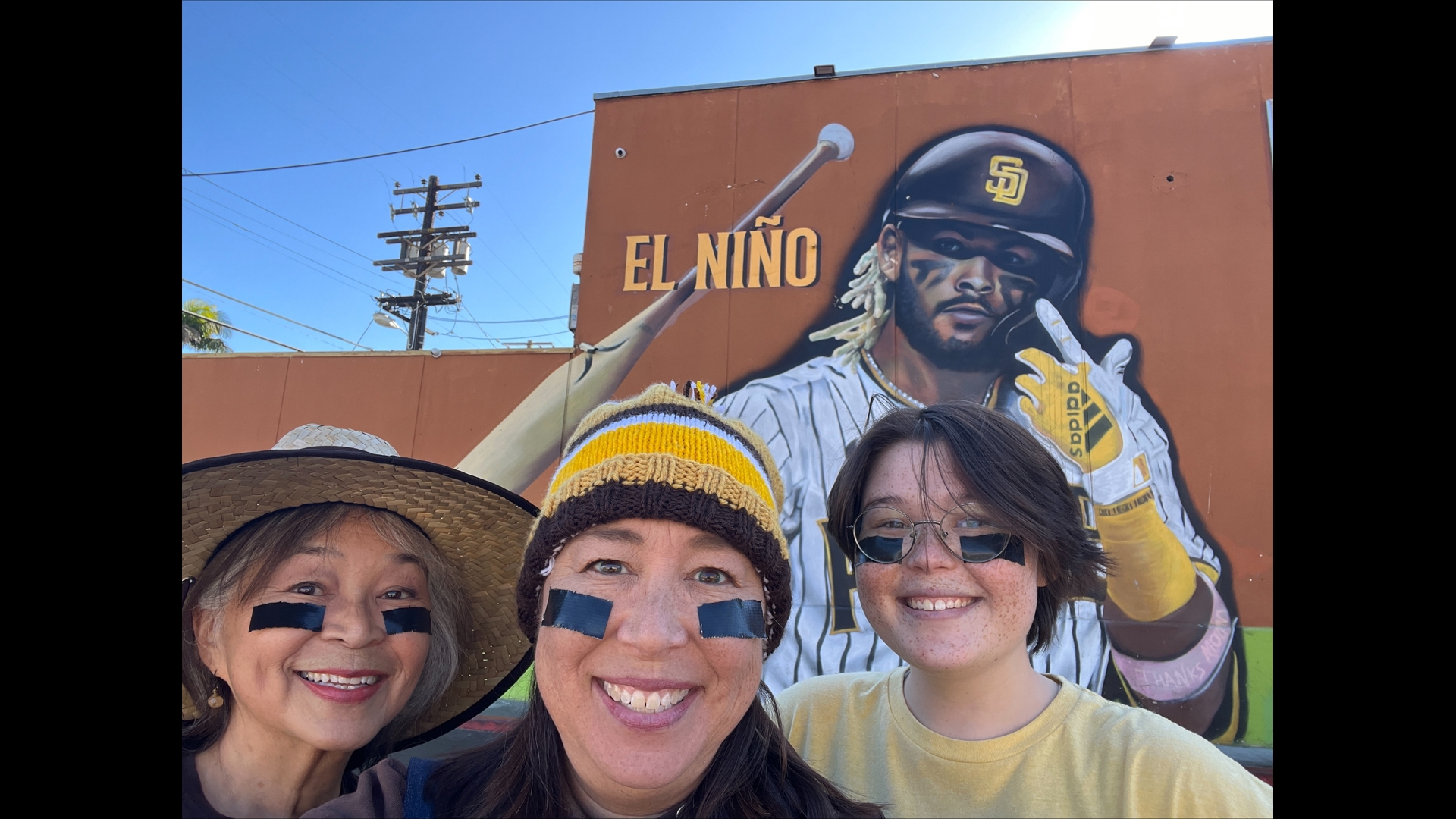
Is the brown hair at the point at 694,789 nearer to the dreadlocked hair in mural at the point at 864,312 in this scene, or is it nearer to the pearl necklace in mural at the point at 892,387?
the pearl necklace in mural at the point at 892,387

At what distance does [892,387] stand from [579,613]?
18.0 feet

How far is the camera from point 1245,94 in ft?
21.5

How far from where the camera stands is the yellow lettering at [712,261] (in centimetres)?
697

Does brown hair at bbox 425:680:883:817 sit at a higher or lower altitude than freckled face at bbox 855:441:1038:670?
lower

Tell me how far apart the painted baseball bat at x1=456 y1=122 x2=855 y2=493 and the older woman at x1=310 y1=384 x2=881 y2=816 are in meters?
5.59

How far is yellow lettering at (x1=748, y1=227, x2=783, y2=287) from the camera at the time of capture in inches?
271

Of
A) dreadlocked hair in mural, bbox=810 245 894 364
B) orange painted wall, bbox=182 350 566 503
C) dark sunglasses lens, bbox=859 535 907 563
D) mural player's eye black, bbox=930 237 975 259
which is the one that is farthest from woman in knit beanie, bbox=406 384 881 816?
orange painted wall, bbox=182 350 566 503

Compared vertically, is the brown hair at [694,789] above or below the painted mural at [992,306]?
below

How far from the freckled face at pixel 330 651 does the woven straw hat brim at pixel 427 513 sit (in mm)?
128

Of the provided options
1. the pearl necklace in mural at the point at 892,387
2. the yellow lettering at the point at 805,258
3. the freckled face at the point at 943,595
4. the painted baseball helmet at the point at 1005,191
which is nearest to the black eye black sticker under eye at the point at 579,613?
the freckled face at the point at 943,595

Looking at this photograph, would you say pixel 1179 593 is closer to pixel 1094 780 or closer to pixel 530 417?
pixel 1094 780

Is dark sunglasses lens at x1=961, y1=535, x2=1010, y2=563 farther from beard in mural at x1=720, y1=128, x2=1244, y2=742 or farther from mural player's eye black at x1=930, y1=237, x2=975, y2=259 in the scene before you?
mural player's eye black at x1=930, y1=237, x2=975, y2=259
